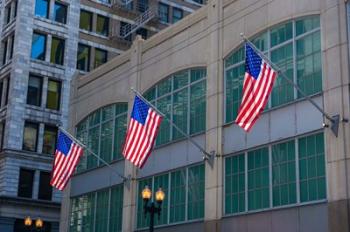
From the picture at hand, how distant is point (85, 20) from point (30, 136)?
12.1 metres

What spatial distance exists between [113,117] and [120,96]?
1.29 metres

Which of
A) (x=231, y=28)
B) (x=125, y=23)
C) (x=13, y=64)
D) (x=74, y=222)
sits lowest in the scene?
(x=74, y=222)

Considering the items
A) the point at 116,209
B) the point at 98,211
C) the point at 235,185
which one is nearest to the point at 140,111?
the point at 235,185

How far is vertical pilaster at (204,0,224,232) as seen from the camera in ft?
91.7

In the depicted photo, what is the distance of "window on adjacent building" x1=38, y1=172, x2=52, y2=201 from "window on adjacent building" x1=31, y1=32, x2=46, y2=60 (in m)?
9.93

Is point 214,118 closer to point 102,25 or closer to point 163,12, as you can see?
point 102,25

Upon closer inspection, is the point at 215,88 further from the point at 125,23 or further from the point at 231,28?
the point at 125,23

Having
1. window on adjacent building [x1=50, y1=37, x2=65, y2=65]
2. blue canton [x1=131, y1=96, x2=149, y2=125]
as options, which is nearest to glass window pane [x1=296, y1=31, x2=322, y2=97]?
blue canton [x1=131, y1=96, x2=149, y2=125]

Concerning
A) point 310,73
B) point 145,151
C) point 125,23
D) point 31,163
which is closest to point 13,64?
point 31,163

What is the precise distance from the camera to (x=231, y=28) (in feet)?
95.7

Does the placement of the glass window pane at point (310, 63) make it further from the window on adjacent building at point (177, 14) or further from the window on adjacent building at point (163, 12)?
the window on adjacent building at point (177, 14)

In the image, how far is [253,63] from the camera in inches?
884

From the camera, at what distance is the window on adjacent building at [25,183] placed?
175ft

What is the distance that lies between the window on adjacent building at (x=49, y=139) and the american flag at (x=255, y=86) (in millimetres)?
34569
